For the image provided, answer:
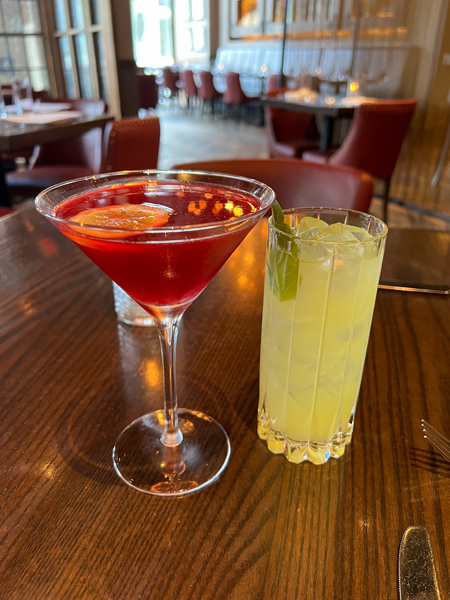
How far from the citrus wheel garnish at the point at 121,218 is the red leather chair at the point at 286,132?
3488 mm

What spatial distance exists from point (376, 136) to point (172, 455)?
3.13 meters

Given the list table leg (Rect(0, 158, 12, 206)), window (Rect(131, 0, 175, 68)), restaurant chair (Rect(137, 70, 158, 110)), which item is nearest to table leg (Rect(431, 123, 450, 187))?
table leg (Rect(0, 158, 12, 206))

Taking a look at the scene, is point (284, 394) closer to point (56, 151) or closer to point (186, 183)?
point (186, 183)

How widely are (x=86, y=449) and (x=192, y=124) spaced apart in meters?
9.34

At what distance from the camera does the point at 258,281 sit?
0.94 m

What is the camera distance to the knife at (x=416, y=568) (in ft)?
1.27

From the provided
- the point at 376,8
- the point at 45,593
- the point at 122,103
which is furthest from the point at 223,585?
the point at 376,8

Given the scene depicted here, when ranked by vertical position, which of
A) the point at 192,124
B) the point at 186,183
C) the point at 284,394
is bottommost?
the point at 192,124

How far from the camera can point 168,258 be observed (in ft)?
1.45

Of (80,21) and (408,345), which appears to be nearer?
(408,345)

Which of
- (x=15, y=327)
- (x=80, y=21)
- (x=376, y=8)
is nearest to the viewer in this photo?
(x=15, y=327)

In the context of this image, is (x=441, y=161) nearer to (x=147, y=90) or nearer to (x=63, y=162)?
(x=63, y=162)

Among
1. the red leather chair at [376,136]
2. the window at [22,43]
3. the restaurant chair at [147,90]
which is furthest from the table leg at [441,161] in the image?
the restaurant chair at [147,90]

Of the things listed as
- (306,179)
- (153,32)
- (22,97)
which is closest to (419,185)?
(306,179)
